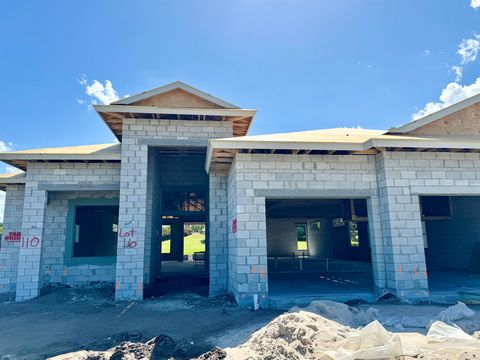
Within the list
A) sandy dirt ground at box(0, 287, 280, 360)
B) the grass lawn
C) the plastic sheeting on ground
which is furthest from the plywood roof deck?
the grass lawn

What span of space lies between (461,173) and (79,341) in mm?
12037

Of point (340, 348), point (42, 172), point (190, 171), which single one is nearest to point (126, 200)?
point (42, 172)

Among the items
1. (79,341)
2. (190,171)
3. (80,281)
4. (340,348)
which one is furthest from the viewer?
(190,171)

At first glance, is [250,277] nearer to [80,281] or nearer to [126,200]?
[126,200]

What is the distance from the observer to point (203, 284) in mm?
15070

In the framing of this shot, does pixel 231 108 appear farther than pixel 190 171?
No

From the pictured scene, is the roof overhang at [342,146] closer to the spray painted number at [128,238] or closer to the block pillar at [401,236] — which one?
the block pillar at [401,236]

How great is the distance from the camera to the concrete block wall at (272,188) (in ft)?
32.5

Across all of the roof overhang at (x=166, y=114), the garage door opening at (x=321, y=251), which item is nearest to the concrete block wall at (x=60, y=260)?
the roof overhang at (x=166, y=114)

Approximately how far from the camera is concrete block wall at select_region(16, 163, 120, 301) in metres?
12.7

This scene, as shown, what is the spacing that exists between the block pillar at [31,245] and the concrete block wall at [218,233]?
6686mm

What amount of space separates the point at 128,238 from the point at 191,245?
1683 inches

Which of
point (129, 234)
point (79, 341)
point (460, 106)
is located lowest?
point (79, 341)

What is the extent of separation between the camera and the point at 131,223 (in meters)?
12.1
